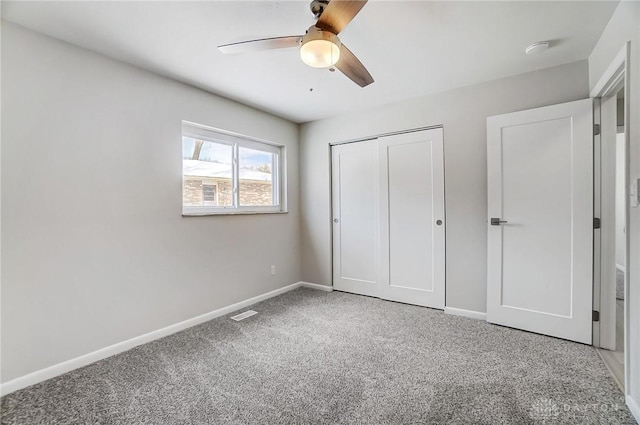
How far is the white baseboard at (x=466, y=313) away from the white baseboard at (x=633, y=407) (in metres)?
1.26

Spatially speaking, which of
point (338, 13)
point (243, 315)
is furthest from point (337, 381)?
point (338, 13)

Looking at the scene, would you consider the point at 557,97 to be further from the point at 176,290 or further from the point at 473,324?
the point at 176,290

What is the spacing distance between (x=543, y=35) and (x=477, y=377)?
8.21 ft

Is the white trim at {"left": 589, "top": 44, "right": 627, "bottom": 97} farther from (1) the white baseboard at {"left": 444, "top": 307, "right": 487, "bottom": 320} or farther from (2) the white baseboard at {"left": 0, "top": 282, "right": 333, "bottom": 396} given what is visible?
(2) the white baseboard at {"left": 0, "top": 282, "right": 333, "bottom": 396}

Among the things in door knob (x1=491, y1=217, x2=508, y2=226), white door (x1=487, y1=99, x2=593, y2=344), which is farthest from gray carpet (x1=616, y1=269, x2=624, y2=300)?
door knob (x1=491, y1=217, x2=508, y2=226)

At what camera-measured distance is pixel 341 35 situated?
2.04 metres

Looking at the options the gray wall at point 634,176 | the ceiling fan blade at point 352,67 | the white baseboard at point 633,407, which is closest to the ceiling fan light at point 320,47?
the ceiling fan blade at point 352,67

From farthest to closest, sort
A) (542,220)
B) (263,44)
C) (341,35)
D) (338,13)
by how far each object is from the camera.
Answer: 1. (542,220)
2. (341,35)
3. (263,44)
4. (338,13)

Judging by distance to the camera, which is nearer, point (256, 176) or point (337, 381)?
point (337, 381)

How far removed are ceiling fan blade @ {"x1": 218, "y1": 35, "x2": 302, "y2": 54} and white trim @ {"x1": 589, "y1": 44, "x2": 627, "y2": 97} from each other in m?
1.96

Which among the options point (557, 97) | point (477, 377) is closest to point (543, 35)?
point (557, 97)

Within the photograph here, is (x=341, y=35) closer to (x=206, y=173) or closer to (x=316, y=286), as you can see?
(x=206, y=173)

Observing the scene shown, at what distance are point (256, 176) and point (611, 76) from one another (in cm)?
342

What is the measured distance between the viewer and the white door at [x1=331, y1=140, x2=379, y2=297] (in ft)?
12.0
